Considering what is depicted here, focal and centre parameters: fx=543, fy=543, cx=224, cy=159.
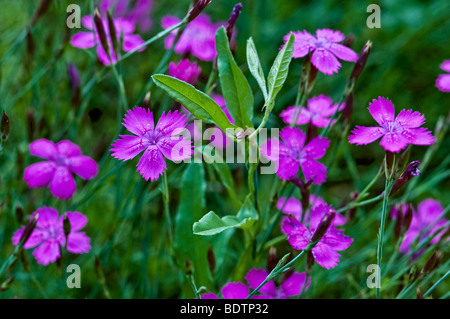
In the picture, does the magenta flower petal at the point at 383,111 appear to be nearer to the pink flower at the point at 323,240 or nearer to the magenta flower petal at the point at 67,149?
the pink flower at the point at 323,240

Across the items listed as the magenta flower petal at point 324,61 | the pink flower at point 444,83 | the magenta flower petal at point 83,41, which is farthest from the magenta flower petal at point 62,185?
the pink flower at point 444,83

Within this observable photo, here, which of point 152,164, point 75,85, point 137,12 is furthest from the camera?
point 137,12

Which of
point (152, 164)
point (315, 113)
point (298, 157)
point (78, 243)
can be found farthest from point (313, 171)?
point (78, 243)

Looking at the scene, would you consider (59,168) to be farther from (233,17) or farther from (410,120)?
(410,120)

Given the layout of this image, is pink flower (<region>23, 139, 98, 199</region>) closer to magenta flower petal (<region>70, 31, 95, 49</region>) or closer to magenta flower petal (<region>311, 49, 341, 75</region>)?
magenta flower petal (<region>70, 31, 95, 49</region>)

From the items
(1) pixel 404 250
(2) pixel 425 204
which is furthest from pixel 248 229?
(2) pixel 425 204

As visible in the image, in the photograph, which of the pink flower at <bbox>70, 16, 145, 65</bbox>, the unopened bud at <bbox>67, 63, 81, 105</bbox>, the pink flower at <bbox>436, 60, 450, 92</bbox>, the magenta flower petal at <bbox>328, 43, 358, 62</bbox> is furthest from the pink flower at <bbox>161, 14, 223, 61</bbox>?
the pink flower at <bbox>436, 60, 450, 92</bbox>

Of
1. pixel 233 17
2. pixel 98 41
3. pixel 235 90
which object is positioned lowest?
pixel 235 90

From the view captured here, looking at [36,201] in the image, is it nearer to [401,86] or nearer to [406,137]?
[406,137]
